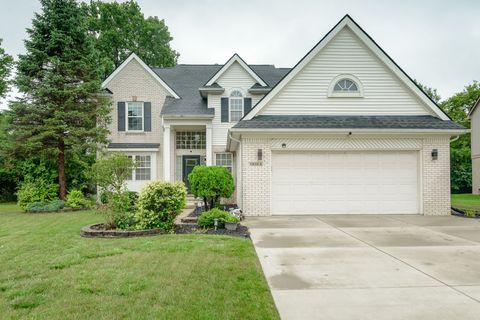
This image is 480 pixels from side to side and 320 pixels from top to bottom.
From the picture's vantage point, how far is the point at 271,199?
10.7 metres

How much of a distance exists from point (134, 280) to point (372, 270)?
3.56m

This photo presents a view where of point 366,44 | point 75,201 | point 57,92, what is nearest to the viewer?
point 366,44

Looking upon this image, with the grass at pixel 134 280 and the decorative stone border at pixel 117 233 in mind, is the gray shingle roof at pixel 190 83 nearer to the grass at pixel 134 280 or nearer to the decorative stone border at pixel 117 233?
the decorative stone border at pixel 117 233

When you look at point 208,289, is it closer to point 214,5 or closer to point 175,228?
point 175,228

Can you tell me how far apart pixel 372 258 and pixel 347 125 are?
613 centimetres

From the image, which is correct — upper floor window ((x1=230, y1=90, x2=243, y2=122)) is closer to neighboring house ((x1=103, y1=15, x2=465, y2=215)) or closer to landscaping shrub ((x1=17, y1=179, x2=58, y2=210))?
neighboring house ((x1=103, y1=15, x2=465, y2=215))

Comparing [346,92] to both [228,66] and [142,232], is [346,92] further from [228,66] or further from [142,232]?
[142,232]

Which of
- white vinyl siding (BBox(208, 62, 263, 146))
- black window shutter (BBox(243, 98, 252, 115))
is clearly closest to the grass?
white vinyl siding (BBox(208, 62, 263, 146))

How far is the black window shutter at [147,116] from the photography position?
55.1ft

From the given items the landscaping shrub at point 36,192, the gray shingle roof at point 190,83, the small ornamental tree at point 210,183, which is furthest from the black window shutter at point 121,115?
the small ornamental tree at point 210,183

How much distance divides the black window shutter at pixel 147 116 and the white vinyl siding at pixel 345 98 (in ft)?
26.7

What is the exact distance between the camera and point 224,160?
16.3 meters

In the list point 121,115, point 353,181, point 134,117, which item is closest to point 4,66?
point 121,115

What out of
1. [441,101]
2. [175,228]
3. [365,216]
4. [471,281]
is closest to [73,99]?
[175,228]
